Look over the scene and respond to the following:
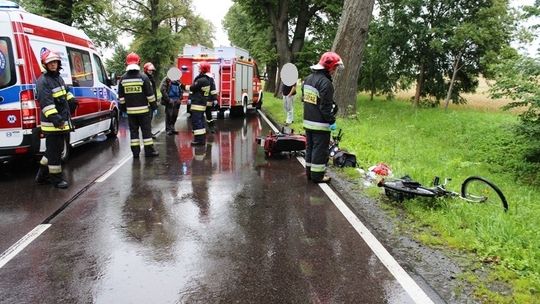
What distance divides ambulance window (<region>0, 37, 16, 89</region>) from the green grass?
5469mm

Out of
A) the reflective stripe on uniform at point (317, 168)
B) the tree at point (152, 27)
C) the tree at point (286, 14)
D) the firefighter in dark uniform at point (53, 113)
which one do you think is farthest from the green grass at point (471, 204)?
the tree at point (152, 27)

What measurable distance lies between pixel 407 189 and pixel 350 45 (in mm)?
8762

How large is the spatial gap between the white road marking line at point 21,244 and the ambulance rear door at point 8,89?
254 cm

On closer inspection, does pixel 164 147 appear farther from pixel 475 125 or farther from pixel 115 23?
pixel 115 23

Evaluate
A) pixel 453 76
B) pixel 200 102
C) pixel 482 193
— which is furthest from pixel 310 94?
pixel 453 76

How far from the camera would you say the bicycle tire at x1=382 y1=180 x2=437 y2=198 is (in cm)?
557

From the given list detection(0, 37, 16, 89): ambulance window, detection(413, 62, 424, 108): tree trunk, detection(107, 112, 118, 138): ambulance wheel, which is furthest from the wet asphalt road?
detection(413, 62, 424, 108): tree trunk

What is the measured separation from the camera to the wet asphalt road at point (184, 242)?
3658mm

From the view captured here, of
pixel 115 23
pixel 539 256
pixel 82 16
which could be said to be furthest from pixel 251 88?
pixel 115 23

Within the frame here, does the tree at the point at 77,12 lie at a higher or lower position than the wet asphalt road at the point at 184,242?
higher

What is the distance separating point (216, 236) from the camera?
4871 mm

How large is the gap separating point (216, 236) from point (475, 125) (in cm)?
1285

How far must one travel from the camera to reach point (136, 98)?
8.97 metres

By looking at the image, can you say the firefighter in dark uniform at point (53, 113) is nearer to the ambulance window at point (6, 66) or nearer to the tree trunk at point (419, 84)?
the ambulance window at point (6, 66)
